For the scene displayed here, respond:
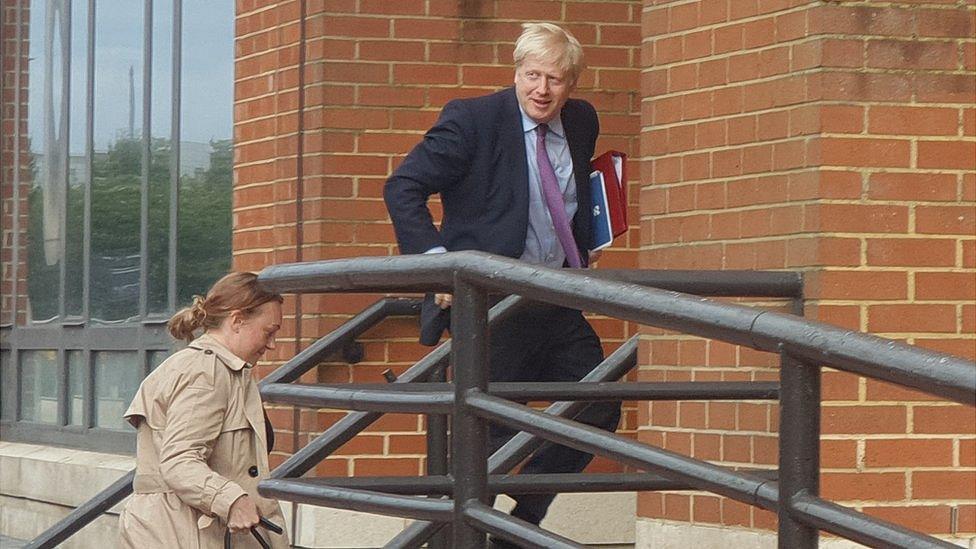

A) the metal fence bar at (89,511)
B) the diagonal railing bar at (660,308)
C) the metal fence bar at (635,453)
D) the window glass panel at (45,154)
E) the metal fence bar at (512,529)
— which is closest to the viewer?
the diagonal railing bar at (660,308)

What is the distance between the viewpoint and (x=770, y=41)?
17.0 ft

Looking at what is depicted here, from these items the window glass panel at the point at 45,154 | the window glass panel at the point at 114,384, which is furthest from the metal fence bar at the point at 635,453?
the window glass panel at the point at 45,154

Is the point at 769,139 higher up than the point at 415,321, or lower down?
higher up

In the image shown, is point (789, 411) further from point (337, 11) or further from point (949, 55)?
point (337, 11)

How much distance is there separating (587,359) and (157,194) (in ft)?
13.6

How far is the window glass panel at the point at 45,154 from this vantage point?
33.8 ft

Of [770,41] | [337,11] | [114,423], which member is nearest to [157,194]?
[114,423]

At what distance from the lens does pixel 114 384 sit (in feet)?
31.9

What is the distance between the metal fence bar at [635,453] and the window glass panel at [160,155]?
5.67m

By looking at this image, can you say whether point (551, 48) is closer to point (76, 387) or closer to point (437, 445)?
point (437, 445)

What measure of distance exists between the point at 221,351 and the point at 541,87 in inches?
43.7

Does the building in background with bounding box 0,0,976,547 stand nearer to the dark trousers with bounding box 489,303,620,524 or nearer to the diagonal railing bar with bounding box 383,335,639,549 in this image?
the dark trousers with bounding box 489,303,620,524

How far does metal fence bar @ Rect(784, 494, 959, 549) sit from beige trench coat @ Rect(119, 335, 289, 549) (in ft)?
8.37

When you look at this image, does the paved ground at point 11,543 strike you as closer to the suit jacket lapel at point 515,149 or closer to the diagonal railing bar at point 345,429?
the suit jacket lapel at point 515,149
